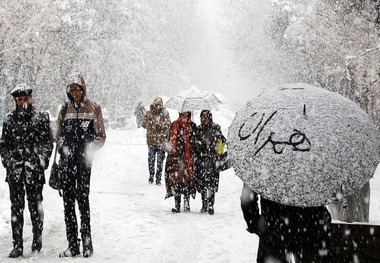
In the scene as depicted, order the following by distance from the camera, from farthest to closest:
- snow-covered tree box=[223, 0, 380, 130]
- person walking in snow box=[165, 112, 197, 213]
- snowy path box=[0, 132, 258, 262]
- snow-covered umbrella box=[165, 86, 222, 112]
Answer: snow-covered tree box=[223, 0, 380, 130]
snow-covered umbrella box=[165, 86, 222, 112]
person walking in snow box=[165, 112, 197, 213]
snowy path box=[0, 132, 258, 262]

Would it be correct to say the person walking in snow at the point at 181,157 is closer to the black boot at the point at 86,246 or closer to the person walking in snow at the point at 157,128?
the black boot at the point at 86,246

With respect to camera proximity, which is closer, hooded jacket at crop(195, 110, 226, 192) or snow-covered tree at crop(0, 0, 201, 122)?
hooded jacket at crop(195, 110, 226, 192)

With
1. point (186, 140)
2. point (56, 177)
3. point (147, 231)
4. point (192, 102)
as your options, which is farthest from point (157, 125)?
point (56, 177)

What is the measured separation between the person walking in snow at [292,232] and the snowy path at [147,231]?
9.95 feet

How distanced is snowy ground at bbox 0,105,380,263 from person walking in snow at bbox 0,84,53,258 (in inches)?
18.5

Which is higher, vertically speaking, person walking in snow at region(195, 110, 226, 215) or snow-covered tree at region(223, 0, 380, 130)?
snow-covered tree at region(223, 0, 380, 130)

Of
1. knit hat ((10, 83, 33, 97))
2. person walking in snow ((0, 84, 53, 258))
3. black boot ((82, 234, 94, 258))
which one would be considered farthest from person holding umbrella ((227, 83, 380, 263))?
knit hat ((10, 83, 33, 97))

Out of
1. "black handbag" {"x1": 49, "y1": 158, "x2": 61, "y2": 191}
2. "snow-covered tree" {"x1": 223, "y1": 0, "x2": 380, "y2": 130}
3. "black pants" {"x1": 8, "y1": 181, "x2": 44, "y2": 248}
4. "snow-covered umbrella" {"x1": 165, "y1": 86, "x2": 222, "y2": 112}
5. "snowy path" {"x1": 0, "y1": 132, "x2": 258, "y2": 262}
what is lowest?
"snowy path" {"x1": 0, "y1": 132, "x2": 258, "y2": 262}

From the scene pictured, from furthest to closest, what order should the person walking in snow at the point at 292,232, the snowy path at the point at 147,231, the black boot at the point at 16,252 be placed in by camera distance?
1. the snowy path at the point at 147,231
2. the black boot at the point at 16,252
3. the person walking in snow at the point at 292,232

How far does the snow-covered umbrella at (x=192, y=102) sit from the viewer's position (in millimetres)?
9320

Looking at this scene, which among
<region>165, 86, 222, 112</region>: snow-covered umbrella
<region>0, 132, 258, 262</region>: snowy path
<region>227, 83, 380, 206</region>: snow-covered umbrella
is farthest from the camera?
<region>165, 86, 222, 112</region>: snow-covered umbrella

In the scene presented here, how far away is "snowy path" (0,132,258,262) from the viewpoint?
19.8 ft

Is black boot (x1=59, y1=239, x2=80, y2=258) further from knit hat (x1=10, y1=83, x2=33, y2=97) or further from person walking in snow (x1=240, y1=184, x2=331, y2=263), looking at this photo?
person walking in snow (x1=240, y1=184, x2=331, y2=263)

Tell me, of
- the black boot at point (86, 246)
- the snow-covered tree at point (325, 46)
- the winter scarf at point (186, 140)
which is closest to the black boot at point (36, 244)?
the black boot at point (86, 246)
